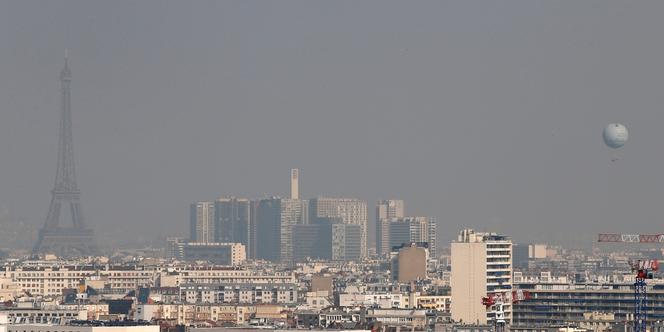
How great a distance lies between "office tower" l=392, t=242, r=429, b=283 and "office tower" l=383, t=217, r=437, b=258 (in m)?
36.0

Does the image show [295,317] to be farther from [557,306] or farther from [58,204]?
[58,204]

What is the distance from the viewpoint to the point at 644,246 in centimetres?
14700

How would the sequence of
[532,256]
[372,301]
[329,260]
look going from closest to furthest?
[372,301], [532,256], [329,260]

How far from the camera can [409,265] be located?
452ft

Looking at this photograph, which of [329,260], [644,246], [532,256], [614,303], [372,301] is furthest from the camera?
[329,260]

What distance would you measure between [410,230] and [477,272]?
9006 centimetres

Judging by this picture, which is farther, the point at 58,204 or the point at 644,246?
the point at 58,204

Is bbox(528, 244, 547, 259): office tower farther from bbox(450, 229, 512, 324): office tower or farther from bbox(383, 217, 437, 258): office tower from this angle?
bbox(450, 229, 512, 324): office tower

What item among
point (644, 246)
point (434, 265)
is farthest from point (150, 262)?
point (644, 246)

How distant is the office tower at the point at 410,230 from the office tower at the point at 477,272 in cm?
7294

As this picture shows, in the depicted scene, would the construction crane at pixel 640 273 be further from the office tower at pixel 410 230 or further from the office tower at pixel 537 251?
the office tower at pixel 410 230

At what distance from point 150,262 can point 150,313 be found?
68.3 meters

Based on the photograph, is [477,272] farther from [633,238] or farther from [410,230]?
[410,230]

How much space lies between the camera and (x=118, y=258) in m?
184
